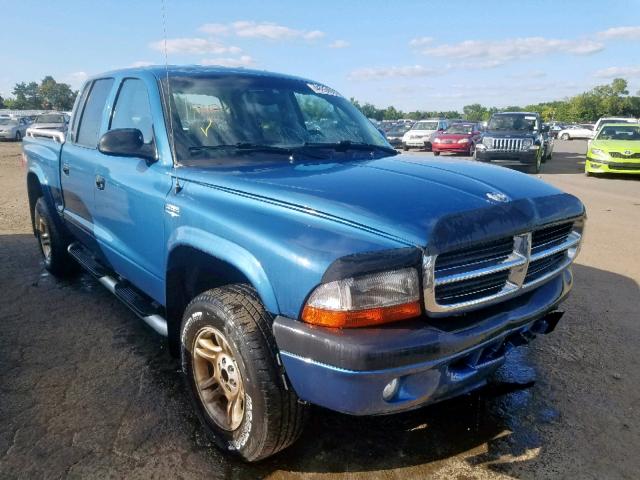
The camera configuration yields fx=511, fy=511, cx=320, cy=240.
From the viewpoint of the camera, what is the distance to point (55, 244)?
4867 mm

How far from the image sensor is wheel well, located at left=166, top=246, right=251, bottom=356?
2.51 metres

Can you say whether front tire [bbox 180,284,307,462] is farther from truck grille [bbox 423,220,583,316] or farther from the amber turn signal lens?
truck grille [bbox 423,220,583,316]

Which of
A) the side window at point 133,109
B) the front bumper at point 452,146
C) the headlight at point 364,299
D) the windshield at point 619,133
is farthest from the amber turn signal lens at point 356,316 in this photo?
the front bumper at point 452,146

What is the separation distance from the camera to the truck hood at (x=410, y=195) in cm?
198

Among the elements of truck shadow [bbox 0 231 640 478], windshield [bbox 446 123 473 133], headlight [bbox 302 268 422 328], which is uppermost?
windshield [bbox 446 123 473 133]

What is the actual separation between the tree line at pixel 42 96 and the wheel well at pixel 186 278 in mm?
69040

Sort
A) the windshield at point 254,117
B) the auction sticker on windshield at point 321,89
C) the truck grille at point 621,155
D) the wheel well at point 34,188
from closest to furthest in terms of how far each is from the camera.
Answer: the windshield at point 254,117 < the auction sticker on windshield at point 321,89 < the wheel well at point 34,188 < the truck grille at point 621,155

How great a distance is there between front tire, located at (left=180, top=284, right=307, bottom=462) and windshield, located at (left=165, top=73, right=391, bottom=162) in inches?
37.6

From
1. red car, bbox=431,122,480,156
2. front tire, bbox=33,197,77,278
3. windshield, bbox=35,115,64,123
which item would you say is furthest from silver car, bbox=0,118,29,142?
front tire, bbox=33,197,77,278

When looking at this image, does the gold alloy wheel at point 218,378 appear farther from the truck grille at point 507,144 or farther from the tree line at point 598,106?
the tree line at point 598,106

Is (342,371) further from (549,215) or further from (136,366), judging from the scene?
(136,366)

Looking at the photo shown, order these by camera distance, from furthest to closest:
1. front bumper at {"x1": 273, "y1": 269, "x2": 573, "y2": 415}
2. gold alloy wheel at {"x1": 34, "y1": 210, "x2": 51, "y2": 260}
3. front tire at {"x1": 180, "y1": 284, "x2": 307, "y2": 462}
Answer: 1. gold alloy wheel at {"x1": 34, "y1": 210, "x2": 51, "y2": 260}
2. front tire at {"x1": 180, "y1": 284, "x2": 307, "y2": 462}
3. front bumper at {"x1": 273, "y1": 269, "x2": 573, "y2": 415}

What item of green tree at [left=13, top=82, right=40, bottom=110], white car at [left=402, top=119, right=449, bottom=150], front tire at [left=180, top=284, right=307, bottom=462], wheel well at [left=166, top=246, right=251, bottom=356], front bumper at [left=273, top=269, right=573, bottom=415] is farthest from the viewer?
green tree at [left=13, top=82, right=40, bottom=110]

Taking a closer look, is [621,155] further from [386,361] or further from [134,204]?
[386,361]
